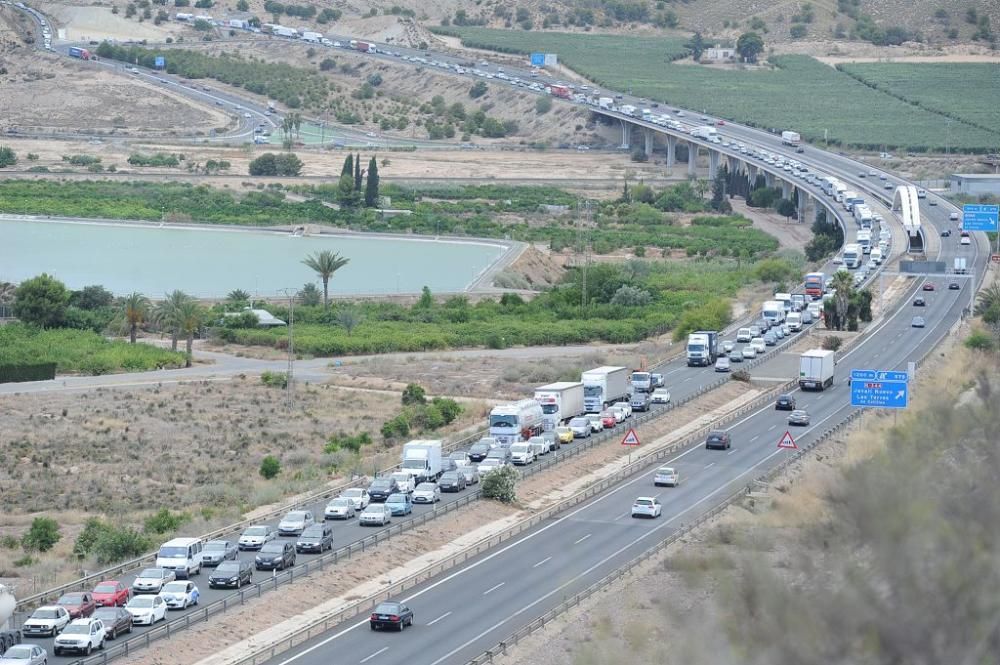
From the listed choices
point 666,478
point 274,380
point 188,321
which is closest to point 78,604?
point 666,478

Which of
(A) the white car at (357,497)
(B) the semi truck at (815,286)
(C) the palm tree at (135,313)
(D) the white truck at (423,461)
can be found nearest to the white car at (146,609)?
(A) the white car at (357,497)

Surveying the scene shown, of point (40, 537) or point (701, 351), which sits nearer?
point (40, 537)

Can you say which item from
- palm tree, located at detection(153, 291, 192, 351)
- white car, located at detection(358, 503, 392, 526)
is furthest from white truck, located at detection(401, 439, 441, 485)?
palm tree, located at detection(153, 291, 192, 351)

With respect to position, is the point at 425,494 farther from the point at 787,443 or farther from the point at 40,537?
the point at 787,443

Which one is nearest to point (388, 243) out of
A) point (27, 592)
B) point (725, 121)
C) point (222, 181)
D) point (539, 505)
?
point (222, 181)

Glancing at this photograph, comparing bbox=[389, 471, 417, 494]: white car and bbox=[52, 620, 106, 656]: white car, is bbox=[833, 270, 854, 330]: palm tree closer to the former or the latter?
bbox=[389, 471, 417, 494]: white car

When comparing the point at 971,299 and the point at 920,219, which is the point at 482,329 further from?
the point at 920,219
